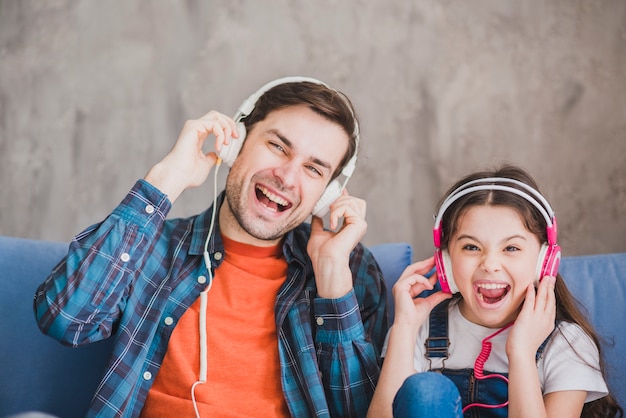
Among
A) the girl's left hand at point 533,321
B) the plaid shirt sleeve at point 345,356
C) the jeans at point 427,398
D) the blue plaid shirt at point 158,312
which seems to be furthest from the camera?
the plaid shirt sleeve at point 345,356

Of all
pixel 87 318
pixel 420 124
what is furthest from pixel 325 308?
pixel 420 124

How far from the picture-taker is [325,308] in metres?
1.71

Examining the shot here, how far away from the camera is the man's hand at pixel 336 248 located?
1.72m

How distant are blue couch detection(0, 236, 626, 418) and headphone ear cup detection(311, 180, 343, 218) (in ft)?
2.21

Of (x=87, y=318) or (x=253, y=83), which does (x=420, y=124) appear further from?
(x=87, y=318)

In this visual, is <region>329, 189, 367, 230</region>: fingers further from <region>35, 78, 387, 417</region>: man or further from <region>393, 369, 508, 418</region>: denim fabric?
<region>393, 369, 508, 418</region>: denim fabric

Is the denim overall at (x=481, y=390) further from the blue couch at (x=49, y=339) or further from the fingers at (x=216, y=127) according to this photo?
the fingers at (x=216, y=127)

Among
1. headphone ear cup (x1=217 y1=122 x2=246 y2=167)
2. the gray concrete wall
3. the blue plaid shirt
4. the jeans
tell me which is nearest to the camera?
the jeans

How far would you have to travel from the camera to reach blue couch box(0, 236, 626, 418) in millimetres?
1747

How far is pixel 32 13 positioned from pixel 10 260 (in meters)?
1.25

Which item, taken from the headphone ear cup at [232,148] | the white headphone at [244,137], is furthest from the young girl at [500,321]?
the headphone ear cup at [232,148]

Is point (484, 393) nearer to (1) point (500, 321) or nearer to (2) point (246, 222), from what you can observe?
(1) point (500, 321)

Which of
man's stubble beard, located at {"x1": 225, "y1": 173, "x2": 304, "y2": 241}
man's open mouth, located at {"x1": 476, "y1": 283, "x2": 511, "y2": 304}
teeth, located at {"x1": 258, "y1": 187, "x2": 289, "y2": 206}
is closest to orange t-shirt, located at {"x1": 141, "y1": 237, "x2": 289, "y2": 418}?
man's stubble beard, located at {"x1": 225, "y1": 173, "x2": 304, "y2": 241}

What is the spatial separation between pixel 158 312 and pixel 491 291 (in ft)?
2.73
